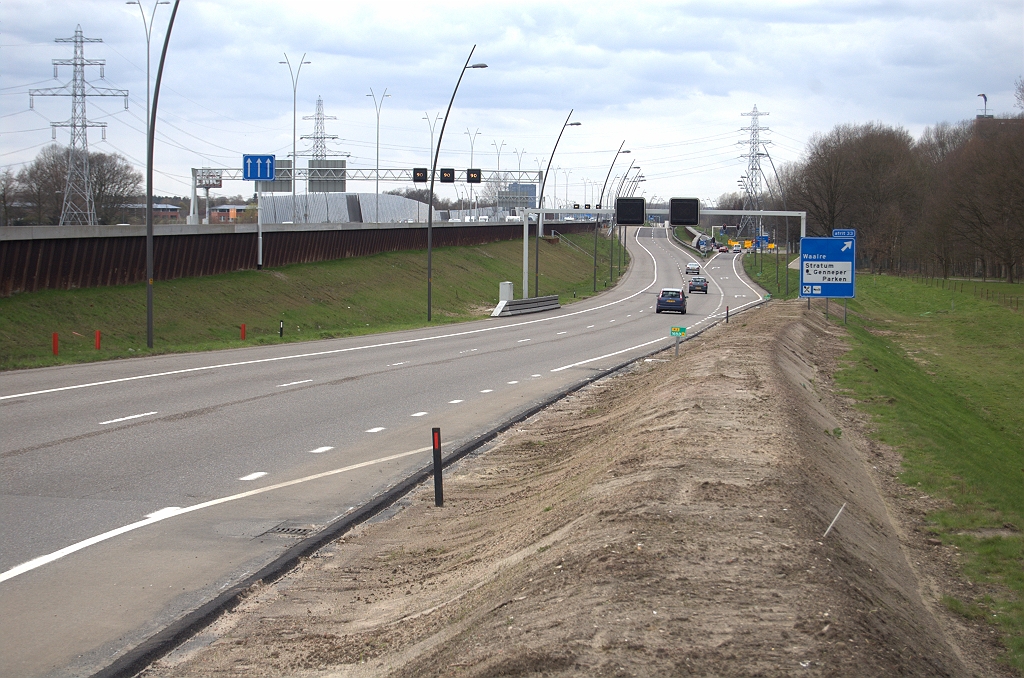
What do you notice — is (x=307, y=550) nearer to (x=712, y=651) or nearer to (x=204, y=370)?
(x=712, y=651)

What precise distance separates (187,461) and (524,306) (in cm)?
4372

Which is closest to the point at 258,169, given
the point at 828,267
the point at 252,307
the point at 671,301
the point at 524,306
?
the point at 252,307

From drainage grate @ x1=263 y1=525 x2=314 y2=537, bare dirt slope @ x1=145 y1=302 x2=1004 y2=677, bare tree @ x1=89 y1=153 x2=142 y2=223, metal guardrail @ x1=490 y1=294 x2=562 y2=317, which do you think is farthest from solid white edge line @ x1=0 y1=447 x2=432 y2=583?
bare tree @ x1=89 y1=153 x2=142 y2=223

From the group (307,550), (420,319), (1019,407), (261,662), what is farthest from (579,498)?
(420,319)

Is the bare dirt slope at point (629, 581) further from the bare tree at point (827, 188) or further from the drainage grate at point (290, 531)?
the bare tree at point (827, 188)

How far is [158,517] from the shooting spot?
10.2 meters

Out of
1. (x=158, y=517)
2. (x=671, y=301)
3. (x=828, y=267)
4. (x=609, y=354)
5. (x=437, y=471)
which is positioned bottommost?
(x=609, y=354)

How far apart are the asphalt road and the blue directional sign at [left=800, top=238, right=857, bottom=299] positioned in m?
10.4

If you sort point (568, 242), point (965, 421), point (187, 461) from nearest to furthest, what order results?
point (187, 461)
point (965, 421)
point (568, 242)

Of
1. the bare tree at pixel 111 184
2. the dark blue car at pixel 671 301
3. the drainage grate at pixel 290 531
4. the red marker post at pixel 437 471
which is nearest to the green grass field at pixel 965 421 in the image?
the red marker post at pixel 437 471

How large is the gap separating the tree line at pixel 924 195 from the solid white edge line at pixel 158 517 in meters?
61.8

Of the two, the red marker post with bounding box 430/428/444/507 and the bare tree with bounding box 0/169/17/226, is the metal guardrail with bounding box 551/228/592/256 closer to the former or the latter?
the bare tree with bounding box 0/169/17/226

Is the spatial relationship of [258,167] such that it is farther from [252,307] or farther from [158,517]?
[158,517]

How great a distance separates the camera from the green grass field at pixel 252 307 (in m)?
28.9
